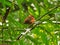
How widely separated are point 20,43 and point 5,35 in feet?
0.35

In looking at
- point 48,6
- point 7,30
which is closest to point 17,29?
point 7,30

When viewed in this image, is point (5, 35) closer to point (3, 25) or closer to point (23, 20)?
point (3, 25)

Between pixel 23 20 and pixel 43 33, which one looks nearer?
pixel 43 33

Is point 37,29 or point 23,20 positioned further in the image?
point 23,20

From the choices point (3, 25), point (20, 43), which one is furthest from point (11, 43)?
point (3, 25)

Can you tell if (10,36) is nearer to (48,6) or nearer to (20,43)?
(20,43)

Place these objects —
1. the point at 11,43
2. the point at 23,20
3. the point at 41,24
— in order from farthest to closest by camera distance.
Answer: the point at 23,20 → the point at 41,24 → the point at 11,43

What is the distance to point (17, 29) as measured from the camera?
0.63m

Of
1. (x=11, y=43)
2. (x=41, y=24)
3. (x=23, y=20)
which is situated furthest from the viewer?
(x=23, y=20)

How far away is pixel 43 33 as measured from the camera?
604 mm

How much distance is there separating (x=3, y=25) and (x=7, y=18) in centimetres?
3

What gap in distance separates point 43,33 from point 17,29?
0.08 meters

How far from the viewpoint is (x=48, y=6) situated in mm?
771

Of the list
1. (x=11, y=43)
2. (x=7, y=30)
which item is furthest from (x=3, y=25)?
(x=11, y=43)
